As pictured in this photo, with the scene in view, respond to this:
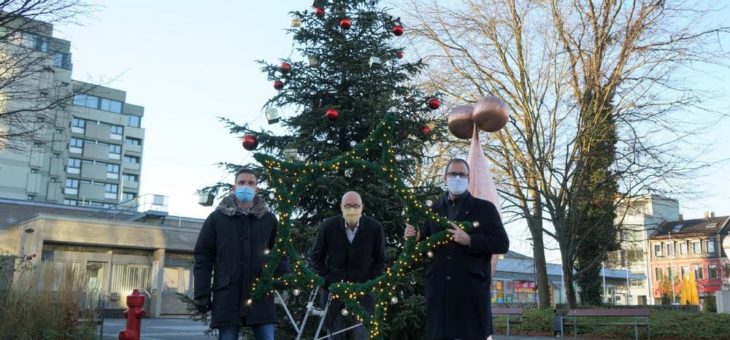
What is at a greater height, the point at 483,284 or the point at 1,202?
the point at 1,202

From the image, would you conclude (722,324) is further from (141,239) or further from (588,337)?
(141,239)

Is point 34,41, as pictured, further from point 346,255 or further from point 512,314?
point 512,314

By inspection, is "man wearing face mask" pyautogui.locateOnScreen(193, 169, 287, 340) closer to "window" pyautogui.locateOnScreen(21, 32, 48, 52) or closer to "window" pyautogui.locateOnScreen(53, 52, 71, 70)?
"window" pyautogui.locateOnScreen(21, 32, 48, 52)

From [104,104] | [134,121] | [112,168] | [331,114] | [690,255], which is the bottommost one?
[331,114]

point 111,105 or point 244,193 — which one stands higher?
point 111,105

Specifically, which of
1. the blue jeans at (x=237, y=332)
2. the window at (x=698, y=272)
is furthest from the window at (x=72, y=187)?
the blue jeans at (x=237, y=332)

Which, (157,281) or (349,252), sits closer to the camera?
(349,252)

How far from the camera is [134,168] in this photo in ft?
335

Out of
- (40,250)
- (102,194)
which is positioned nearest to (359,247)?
(40,250)

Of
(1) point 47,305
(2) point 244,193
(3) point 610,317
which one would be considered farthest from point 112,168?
(2) point 244,193

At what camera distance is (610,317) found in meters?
20.4

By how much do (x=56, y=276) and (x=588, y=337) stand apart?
1681 centimetres

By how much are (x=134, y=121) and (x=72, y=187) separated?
14474mm

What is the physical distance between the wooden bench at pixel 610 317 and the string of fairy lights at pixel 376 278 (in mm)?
15259
